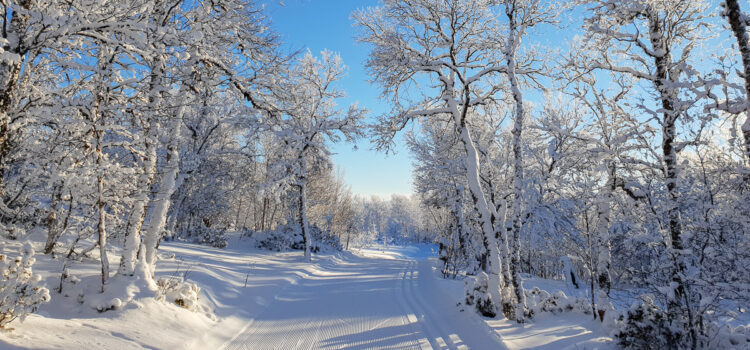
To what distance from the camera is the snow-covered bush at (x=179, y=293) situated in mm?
6043

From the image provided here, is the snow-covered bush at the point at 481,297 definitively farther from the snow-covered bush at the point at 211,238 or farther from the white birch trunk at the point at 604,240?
the snow-covered bush at the point at 211,238

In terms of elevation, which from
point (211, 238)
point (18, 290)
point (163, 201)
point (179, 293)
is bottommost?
point (179, 293)

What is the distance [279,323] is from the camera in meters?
6.55

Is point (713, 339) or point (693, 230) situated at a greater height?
point (693, 230)

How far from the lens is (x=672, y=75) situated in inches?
258

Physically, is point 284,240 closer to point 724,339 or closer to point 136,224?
point 136,224

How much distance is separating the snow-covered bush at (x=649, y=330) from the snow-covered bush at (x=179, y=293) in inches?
297

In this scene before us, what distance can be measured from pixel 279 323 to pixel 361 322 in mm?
1590

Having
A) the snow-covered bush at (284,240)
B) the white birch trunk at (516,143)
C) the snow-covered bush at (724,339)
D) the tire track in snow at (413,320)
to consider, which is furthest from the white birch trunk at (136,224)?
the snow-covered bush at (284,240)

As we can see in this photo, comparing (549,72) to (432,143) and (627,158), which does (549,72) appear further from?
(432,143)

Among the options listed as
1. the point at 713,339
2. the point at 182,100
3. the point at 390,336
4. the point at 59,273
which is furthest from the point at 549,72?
the point at 59,273

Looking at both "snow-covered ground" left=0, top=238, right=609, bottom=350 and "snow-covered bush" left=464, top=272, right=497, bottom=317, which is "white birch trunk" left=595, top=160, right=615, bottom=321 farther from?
"snow-covered bush" left=464, top=272, right=497, bottom=317

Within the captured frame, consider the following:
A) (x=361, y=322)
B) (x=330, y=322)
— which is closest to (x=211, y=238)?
(x=330, y=322)

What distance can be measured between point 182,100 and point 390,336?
5.94m
